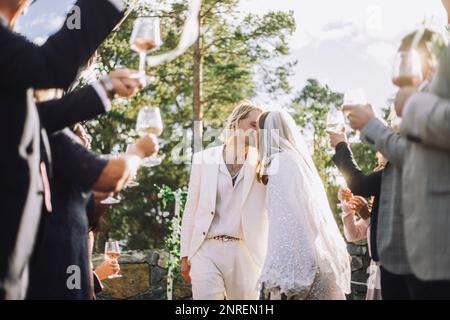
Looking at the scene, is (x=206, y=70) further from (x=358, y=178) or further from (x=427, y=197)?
(x=427, y=197)

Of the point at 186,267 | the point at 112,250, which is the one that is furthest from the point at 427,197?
the point at 186,267

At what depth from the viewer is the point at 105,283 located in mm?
9625

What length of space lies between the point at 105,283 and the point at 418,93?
25.6 feet

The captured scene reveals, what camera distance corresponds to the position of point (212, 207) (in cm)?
499

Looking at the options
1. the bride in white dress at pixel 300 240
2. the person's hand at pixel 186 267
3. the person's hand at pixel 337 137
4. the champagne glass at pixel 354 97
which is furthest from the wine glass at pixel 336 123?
the person's hand at pixel 186 267

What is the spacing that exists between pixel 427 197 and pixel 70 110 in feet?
5.11

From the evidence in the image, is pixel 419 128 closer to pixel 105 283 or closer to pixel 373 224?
pixel 373 224

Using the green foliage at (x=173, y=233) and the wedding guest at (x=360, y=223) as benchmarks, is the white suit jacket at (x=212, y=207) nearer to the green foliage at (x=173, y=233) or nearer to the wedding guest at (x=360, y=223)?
the wedding guest at (x=360, y=223)

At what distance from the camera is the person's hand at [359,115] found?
3.03 meters

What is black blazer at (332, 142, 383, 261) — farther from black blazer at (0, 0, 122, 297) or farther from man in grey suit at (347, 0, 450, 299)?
black blazer at (0, 0, 122, 297)

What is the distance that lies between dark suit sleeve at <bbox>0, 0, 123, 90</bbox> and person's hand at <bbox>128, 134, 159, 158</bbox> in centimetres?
44

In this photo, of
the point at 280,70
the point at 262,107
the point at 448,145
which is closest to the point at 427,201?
the point at 448,145

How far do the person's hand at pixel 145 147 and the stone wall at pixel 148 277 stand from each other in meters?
6.88

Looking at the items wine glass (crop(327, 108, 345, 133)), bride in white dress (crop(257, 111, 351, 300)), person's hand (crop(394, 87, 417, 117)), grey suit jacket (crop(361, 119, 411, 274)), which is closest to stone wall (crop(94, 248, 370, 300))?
bride in white dress (crop(257, 111, 351, 300))
